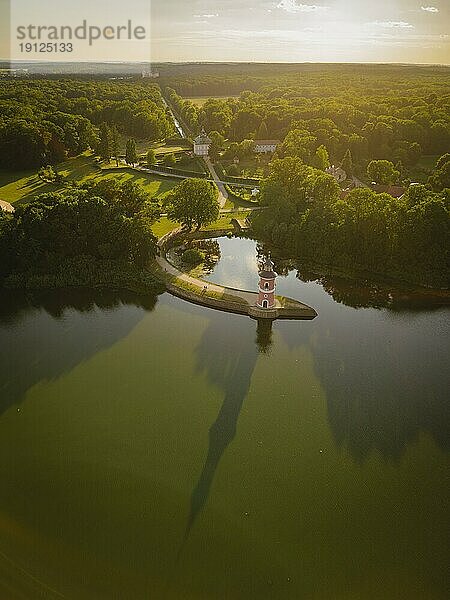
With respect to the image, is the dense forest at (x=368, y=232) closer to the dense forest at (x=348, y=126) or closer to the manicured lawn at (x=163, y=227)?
the manicured lawn at (x=163, y=227)

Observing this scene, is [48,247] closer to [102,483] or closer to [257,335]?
[257,335]

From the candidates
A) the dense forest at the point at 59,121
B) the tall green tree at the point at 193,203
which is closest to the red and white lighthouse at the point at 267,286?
the tall green tree at the point at 193,203

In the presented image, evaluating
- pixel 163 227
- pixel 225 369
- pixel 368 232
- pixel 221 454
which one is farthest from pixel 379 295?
pixel 163 227

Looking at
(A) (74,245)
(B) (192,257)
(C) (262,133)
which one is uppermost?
(C) (262,133)

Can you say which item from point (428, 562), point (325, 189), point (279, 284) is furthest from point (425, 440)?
point (325, 189)

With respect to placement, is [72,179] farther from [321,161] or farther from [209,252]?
[321,161]

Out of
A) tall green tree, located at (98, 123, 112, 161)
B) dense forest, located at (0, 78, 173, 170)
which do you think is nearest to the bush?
tall green tree, located at (98, 123, 112, 161)
